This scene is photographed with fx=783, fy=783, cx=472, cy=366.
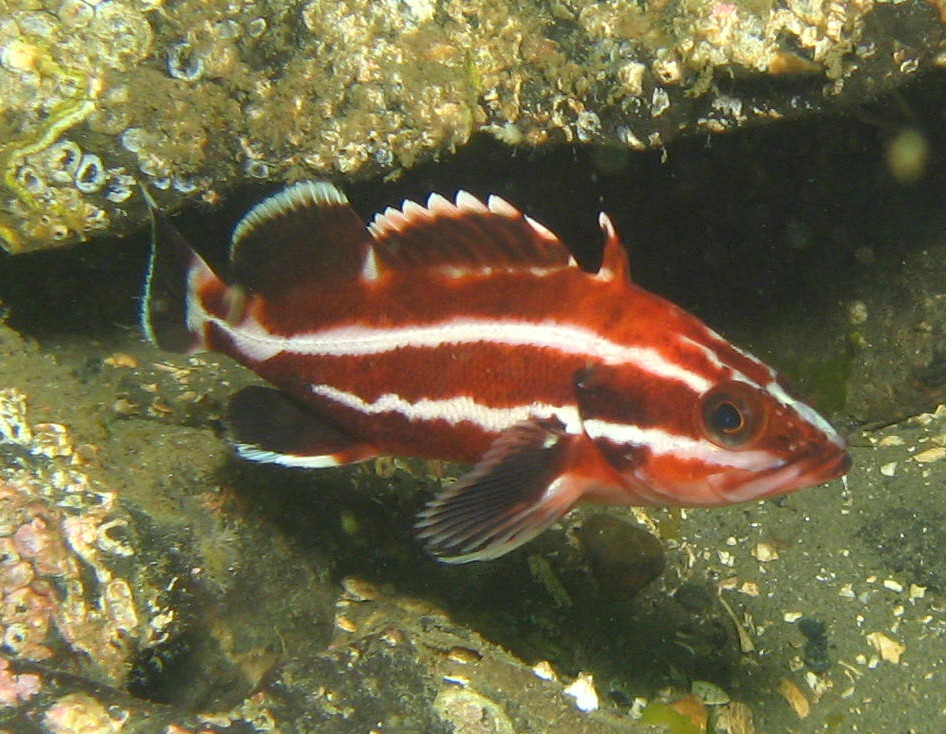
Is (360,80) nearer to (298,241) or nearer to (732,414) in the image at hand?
(298,241)

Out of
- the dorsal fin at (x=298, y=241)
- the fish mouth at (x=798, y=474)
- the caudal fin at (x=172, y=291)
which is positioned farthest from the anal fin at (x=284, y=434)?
the fish mouth at (x=798, y=474)

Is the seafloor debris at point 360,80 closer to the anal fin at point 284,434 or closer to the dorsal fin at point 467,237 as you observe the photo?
the dorsal fin at point 467,237

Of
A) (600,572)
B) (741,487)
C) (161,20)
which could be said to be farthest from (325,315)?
(600,572)

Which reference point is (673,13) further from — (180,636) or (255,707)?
(180,636)

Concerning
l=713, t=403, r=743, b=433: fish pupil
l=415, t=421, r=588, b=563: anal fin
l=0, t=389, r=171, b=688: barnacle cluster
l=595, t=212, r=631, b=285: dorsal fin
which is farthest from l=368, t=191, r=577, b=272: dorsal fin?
l=0, t=389, r=171, b=688: barnacle cluster

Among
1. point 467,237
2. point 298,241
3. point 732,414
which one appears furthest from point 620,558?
point 298,241
